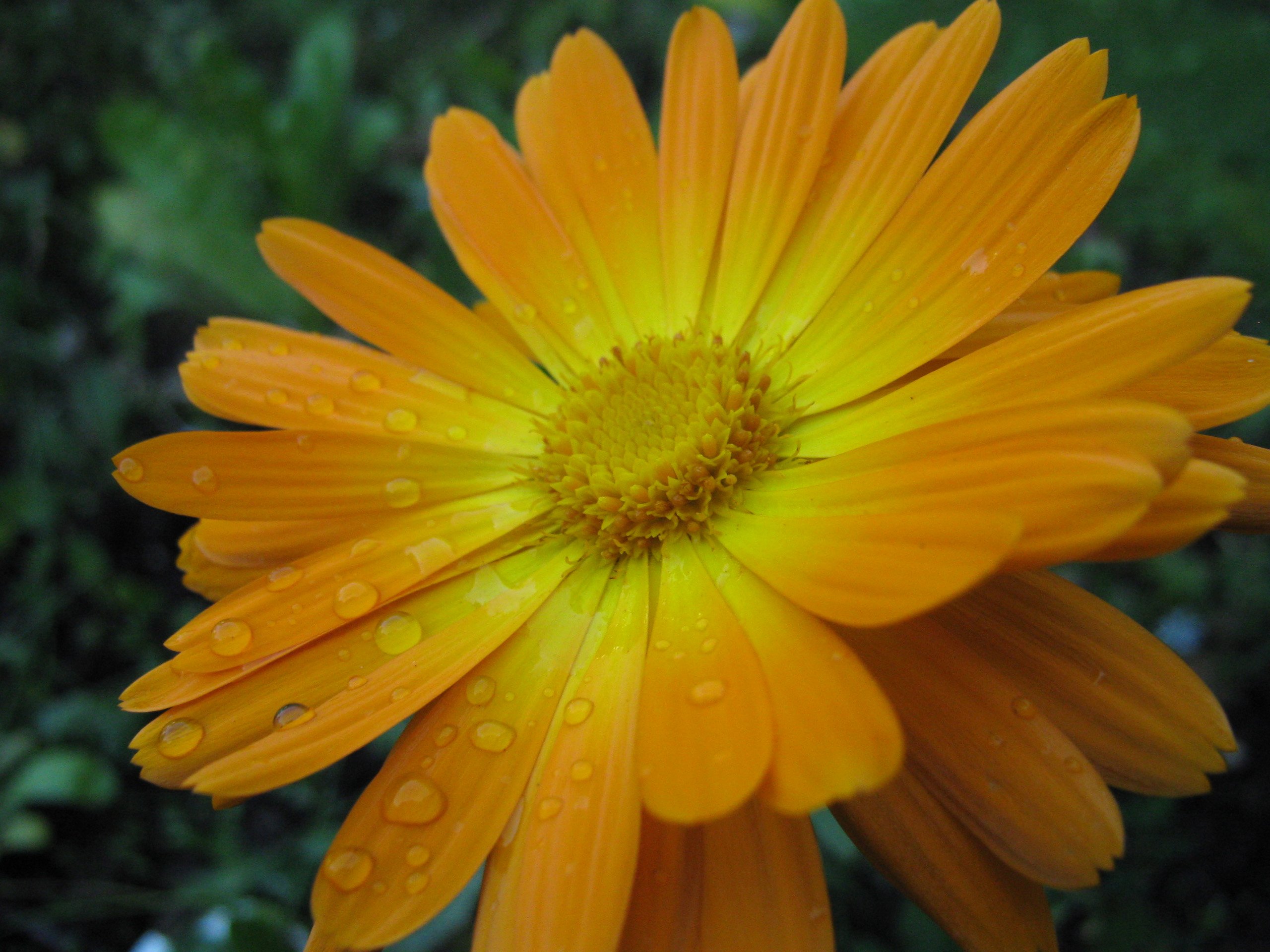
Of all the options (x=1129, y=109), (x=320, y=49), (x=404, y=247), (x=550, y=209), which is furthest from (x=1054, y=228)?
(x=320, y=49)

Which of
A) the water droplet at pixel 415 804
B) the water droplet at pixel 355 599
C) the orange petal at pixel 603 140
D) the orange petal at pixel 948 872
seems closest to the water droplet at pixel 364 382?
the water droplet at pixel 355 599

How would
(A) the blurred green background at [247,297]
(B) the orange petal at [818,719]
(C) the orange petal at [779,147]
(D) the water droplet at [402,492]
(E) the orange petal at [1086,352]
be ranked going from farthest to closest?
1. (A) the blurred green background at [247,297]
2. (D) the water droplet at [402,492]
3. (C) the orange petal at [779,147]
4. (E) the orange petal at [1086,352]
5. (B) the orange petal at [818,719]

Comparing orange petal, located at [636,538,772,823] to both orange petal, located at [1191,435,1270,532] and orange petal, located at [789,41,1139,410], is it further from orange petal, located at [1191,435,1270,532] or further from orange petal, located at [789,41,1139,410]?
orange petal, located at [1191,435,1270,532]

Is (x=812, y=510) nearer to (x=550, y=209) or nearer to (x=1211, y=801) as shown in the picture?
(x=550, y=209)

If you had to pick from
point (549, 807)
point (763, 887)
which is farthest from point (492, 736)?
point (763, 887)

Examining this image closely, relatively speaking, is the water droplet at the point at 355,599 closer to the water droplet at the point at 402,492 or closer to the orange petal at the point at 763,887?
the water droplet at the point at 402,492
